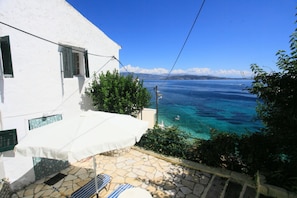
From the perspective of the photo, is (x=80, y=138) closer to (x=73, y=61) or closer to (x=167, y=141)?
(x=167, y=141)

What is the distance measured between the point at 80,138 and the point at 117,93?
5.45 m

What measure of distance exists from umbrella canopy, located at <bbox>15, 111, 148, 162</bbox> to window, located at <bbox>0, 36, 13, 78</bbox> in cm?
273

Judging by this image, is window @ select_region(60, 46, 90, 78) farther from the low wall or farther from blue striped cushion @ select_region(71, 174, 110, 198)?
the low wall

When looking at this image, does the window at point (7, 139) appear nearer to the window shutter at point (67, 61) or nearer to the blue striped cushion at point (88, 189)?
the blue striped cushion at point (88, 189)

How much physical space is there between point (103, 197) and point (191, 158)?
Answer: 4475 mm

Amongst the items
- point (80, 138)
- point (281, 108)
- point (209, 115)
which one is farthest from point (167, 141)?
point (209, 115)

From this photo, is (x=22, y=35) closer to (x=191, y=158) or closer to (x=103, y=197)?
(x=103, y=197)

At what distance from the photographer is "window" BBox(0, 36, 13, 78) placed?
520 centimetres

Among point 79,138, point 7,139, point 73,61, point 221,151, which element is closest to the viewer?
point 79,138

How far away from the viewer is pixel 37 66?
→ 6.56 m

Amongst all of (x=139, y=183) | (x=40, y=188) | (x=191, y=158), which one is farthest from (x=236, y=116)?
(x=40, y=188)

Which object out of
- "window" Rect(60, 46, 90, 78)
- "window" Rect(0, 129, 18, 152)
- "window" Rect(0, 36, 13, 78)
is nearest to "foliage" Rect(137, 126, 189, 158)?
"window" Rect(60, 46, 90, 78)

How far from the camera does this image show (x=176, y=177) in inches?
263

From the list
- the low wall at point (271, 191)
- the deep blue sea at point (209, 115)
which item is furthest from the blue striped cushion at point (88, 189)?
the low wall at point (271, 191)
